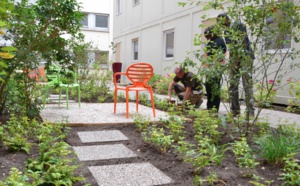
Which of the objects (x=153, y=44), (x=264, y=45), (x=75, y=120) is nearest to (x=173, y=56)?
(x=153, y=44)

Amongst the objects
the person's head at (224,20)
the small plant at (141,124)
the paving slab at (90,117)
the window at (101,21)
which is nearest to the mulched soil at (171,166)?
the small plant at (141,124)

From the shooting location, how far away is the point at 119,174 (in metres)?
2.53

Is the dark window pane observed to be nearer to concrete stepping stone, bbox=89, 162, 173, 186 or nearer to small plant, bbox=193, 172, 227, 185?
concrete stepping stone, bbox=89, 162, 173, 186

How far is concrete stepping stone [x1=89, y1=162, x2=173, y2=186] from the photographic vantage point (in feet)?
7.75

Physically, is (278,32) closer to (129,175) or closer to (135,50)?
(129,175)

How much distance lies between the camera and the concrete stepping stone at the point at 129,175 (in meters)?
2.36

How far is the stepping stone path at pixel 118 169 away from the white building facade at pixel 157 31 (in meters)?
4.98

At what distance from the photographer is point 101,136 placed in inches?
154

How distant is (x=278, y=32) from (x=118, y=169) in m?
2.15

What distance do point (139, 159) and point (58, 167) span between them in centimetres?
89

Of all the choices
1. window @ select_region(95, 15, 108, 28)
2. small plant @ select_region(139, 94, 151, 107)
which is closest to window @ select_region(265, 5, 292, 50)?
small plant @ select_region(139, 94, 151, 107)

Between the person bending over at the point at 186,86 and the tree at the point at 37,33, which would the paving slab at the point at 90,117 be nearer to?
the tree at the point at 37,33

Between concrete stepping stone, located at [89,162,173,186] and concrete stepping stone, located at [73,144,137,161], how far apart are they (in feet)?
0.99

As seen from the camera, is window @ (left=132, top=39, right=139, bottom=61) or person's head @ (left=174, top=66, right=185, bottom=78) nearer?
person's head @ (left=174, top=66, right=185, bottom=78)
